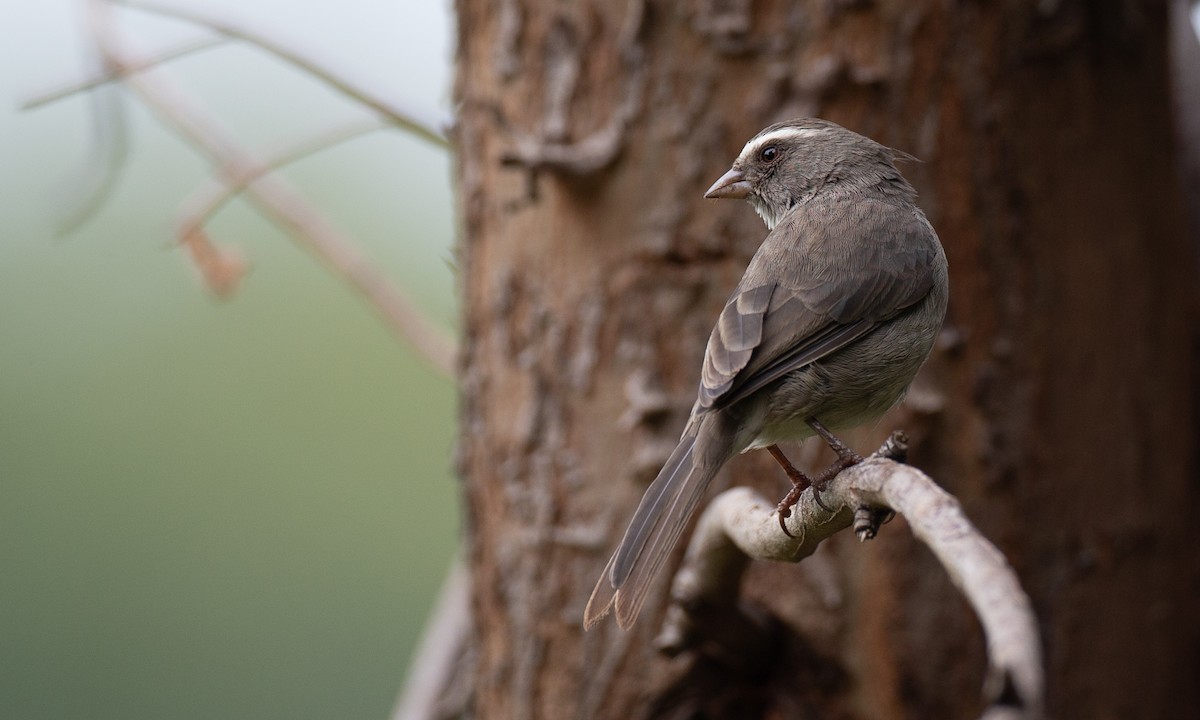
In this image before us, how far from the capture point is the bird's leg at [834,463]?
202 cm

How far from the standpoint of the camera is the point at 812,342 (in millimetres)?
2467

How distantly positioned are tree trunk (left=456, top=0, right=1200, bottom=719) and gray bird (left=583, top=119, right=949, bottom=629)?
0.73 m

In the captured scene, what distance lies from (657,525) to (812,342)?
53cm

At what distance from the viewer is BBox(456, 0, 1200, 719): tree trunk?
3.25 metres

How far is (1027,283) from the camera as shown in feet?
10.9

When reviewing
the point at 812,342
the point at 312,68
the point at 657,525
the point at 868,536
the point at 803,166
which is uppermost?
the point at 312,68

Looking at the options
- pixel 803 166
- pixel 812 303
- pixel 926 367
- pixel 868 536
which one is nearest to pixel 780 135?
pixel 803 166

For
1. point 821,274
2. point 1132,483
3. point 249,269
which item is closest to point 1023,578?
point 1132,483

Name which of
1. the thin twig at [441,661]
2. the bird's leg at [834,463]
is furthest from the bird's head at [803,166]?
the thin twig at [441,661]

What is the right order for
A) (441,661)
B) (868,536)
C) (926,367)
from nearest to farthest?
(868,536) → (926,367) → (441,661)

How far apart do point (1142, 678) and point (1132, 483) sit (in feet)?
1.96

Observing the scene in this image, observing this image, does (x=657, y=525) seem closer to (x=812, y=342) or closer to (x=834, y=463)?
(x=834, y=463)

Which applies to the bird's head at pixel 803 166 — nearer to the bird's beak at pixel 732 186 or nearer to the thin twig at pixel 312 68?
the bird's beak at pixel 732 186

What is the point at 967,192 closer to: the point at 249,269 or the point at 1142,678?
the point at 1142,678
